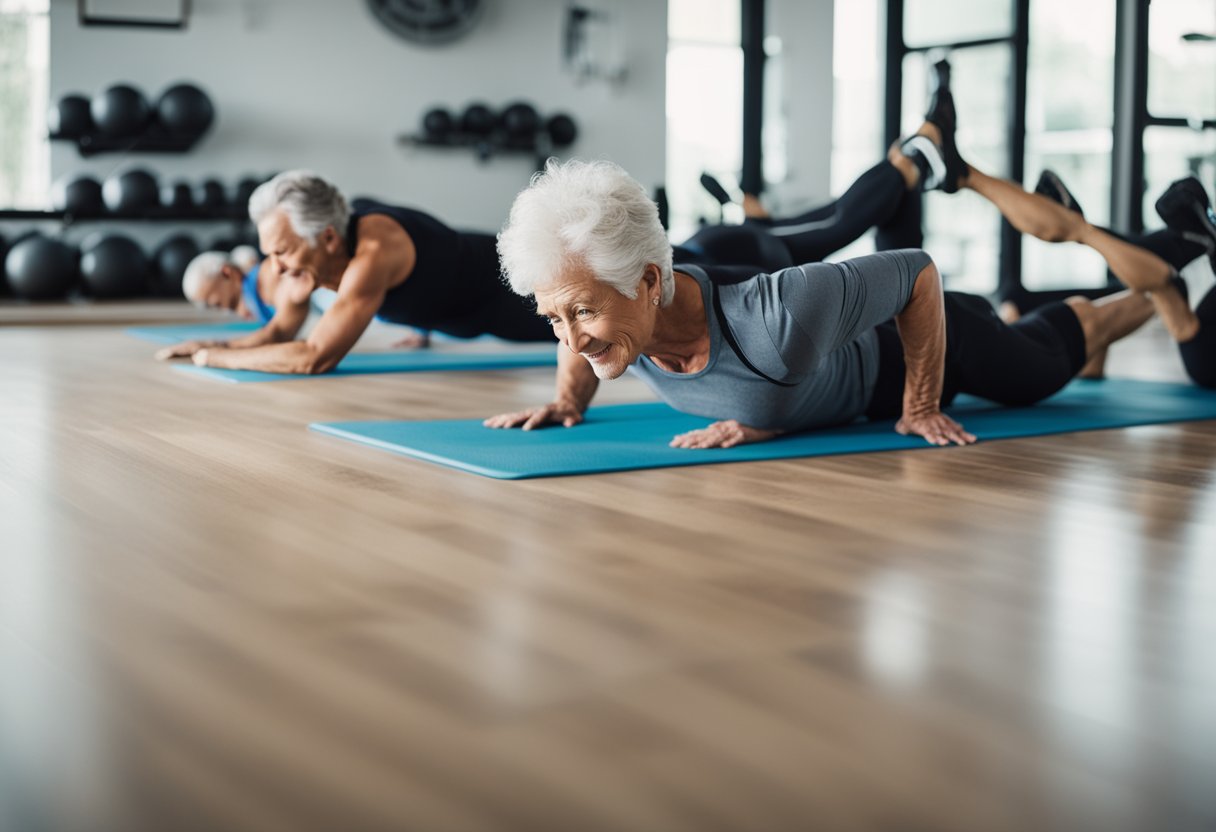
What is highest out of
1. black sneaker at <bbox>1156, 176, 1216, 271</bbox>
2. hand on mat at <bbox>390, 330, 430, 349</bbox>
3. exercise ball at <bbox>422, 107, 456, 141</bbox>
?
exercise ball at <bbox>422, 107, 456, 141</bbox>

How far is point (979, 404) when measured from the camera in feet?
10.8

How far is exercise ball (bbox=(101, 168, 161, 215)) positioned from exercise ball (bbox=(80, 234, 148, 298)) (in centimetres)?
18

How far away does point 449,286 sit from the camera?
3.84m

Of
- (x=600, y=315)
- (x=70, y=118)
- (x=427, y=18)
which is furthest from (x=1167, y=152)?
(x=600, y=315)

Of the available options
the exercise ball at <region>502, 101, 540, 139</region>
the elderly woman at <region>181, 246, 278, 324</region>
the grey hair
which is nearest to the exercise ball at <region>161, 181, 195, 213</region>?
the exercise ball at <region>502, 101, 540, 139</region>

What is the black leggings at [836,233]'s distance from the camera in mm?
3508

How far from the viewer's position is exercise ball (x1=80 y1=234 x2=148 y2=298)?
24.3 ft

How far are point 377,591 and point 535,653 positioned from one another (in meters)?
0.31

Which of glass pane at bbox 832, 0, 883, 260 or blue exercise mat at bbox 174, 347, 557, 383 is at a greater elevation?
glass pane at bbox 832, 0, 883, 260

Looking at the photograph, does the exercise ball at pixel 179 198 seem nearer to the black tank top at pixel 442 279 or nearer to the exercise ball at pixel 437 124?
the exercise ball at pixel 437 124

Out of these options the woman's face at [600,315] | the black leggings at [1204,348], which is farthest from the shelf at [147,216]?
the woman's face at [600,315]

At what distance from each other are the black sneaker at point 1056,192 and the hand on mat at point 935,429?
3.15 feet

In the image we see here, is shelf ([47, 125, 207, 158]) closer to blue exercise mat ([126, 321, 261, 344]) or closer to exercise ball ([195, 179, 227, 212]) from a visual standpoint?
exercise ball ([195, 179, 227, 212])

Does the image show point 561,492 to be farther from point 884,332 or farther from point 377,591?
point 884,332
